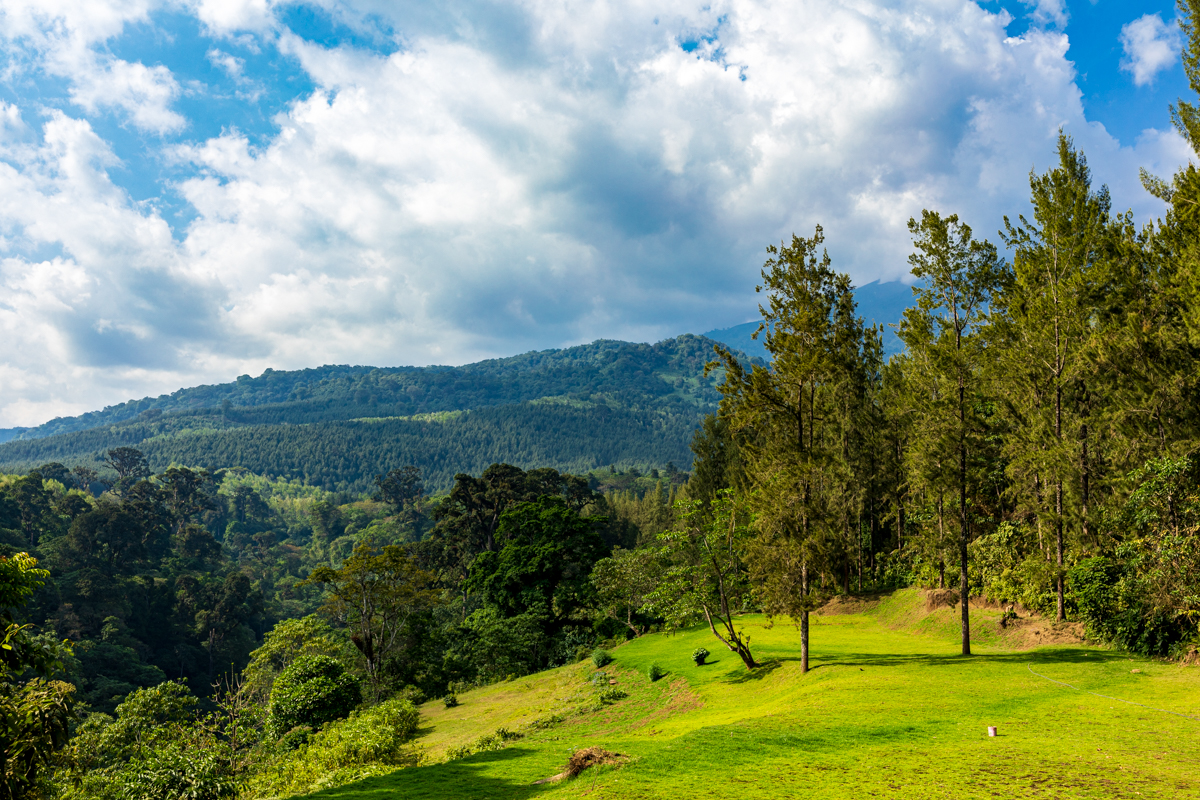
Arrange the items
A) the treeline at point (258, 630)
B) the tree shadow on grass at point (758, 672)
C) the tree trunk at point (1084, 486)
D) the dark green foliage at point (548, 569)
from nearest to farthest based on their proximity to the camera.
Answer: the treeline at point (258, 630) < the tree shadow on grass at point (758, 672) < the tree trunk at point (1084, 486) < the dark green foliage at point (548, 569)

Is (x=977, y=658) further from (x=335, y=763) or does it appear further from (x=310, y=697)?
(x=310, y=697)

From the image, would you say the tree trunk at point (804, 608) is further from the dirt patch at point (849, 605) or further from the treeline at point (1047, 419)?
the dirt patch at point (849, 605)

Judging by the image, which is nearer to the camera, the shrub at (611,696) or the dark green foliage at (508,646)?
the shrub at (611,696)

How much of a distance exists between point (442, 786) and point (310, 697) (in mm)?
19570

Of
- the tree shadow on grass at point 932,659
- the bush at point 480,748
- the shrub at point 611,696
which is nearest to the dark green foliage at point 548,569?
the shrub at point 611,696

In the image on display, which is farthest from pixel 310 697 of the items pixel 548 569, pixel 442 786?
pixel 548 569

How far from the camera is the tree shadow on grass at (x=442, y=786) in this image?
11938 millimetres

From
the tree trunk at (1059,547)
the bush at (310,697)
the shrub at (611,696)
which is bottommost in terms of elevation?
the bush at (310,697)

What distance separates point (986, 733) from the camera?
13469 mm

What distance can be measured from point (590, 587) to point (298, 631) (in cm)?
2082

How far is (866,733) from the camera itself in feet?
46.0

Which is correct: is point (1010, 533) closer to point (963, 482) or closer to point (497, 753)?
point (963, 482)

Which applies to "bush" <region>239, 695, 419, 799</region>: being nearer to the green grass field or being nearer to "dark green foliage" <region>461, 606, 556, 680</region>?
the green grass field

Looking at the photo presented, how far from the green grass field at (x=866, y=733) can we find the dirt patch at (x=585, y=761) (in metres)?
0.29
